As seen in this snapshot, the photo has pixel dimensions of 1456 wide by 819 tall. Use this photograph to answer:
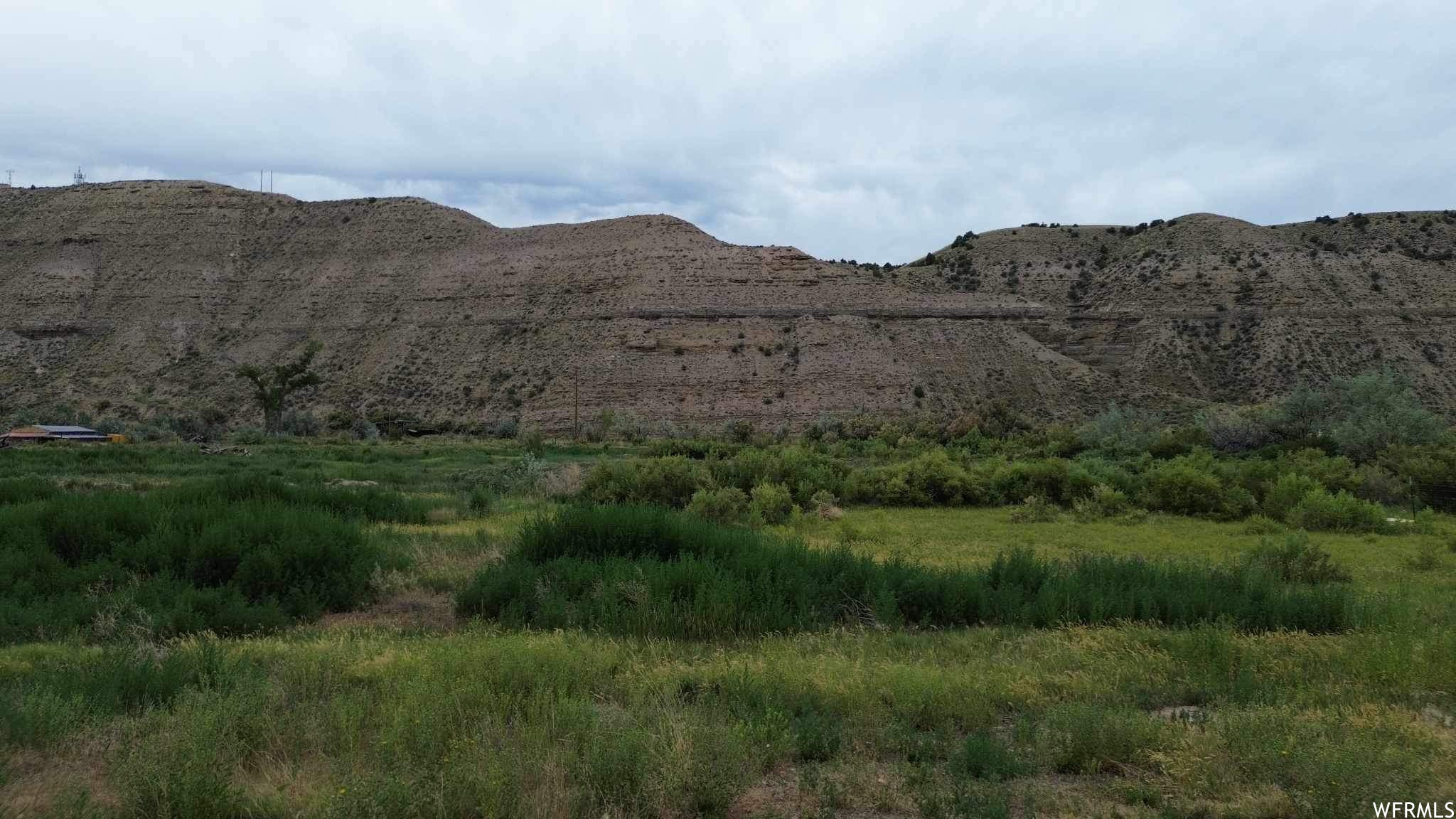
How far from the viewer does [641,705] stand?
7.09 meters

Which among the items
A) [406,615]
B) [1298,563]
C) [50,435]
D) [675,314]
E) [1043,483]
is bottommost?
[50,435]

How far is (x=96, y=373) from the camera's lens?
220ft

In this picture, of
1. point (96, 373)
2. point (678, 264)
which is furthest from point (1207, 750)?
point (96, 373)

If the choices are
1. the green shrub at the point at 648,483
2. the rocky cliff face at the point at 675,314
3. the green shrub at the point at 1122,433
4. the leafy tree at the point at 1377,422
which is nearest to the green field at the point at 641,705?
the green shrub at the point at 648,483

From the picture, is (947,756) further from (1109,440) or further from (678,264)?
(678,264)

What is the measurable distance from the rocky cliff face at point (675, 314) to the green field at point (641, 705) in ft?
151

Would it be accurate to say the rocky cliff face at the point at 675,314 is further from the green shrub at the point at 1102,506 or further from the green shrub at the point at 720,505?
the green shrub at the point at 720,505

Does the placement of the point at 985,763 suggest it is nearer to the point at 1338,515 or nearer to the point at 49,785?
the point at 49,785

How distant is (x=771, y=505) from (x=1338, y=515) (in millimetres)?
11702

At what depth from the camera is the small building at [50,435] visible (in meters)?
45.9

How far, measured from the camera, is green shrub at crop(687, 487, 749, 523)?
2020 centimetres

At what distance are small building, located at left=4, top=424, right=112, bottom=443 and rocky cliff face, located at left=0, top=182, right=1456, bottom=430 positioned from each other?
14.1 m

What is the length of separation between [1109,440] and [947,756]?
122ft

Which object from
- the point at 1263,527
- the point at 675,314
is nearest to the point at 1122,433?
the point at 1263,527
